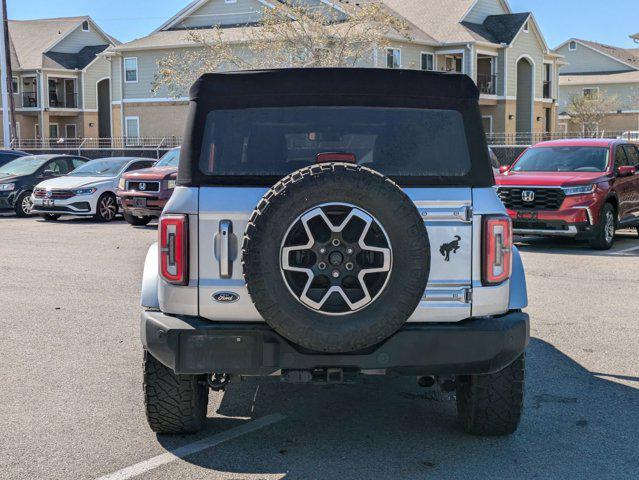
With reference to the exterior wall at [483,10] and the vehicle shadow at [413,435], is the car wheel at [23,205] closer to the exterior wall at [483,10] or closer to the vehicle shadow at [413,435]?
the vehicle shadow at [413,435]

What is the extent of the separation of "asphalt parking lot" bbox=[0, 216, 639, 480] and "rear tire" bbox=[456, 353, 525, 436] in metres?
0.11

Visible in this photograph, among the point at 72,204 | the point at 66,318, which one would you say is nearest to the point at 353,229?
the point at 66,318

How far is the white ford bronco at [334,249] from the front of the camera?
4355 millimetres

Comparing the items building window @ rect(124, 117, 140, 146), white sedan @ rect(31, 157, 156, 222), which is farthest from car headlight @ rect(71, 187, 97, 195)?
building window @ rect(124, 117, 140, 146)

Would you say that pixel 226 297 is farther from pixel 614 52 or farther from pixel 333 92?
pixel 614 52

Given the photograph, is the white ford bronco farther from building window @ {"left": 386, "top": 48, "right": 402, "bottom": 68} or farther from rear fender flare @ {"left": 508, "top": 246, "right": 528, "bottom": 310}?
building window @ {"left": 386, "top": 48, "right": 402, "bottom": 68}

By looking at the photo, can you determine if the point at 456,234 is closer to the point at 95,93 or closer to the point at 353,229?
the point at 353,229

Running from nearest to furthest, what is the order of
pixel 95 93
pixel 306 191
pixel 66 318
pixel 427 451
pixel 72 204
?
pixel 306 191 < pixel 427 451 < pixel 66 318 < pixel 72 204 < pixel 95 93

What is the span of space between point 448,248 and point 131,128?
1875 inches

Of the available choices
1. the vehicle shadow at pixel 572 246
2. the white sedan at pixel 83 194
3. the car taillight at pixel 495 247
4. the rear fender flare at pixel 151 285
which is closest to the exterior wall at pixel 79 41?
the white sedan at pixel 83 194

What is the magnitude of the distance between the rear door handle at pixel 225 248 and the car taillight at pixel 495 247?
1327mm

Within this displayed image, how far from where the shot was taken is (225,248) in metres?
4.65

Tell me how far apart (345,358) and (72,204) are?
54.5 feet

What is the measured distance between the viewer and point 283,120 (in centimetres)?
498
